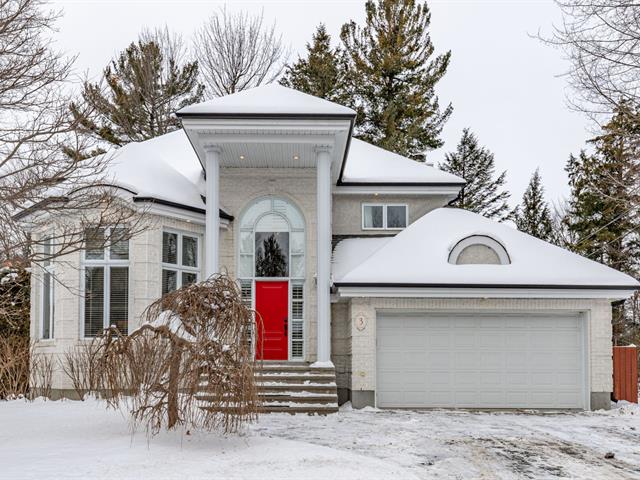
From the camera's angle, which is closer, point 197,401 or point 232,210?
point 197,401

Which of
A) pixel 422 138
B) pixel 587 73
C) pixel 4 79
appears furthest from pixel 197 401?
pixel 422 138

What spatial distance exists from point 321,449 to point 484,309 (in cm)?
692

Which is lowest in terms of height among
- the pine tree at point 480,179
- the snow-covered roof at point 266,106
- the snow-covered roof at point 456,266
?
the snow-covered roof at point 456,266

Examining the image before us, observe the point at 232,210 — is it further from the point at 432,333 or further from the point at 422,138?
the point at 422,138

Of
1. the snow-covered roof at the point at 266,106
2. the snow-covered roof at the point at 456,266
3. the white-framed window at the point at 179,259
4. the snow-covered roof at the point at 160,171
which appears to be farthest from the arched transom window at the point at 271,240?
the snow-covered roof at the point at 266,106

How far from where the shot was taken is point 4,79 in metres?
9.58

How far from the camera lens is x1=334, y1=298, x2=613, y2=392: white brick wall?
14.6 m

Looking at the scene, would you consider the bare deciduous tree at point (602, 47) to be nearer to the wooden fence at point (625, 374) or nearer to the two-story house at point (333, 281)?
the two-story house at point (333, 281)

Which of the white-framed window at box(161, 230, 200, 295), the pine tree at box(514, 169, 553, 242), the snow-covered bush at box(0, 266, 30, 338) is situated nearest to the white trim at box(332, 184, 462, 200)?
the white-framed window at box(161, 230, 200, 295)

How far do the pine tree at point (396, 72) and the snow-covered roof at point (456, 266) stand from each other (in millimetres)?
13464

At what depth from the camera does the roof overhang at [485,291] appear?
14.5m

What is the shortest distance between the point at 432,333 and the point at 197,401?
7.07 metres

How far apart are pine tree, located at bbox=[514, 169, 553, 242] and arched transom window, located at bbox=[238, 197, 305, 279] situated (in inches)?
822

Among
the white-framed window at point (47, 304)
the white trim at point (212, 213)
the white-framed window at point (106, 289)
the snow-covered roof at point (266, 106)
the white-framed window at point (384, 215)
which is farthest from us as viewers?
the white-framed window at point (384, 215)
